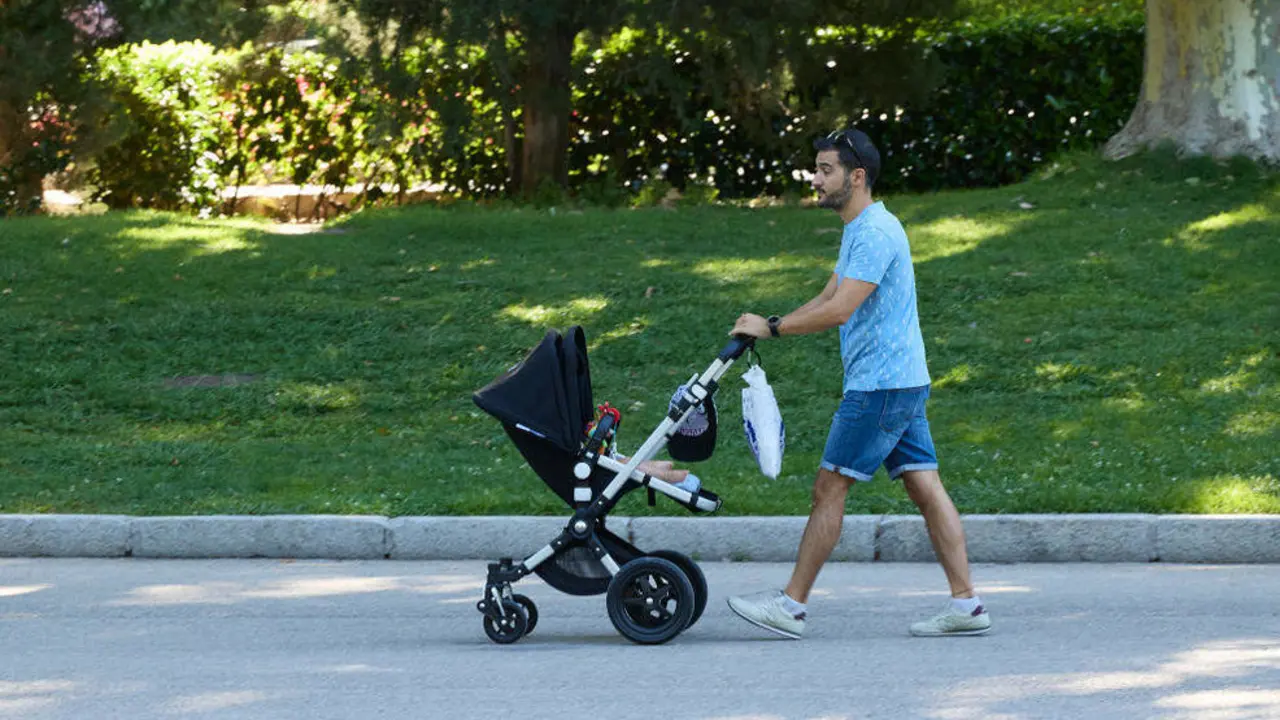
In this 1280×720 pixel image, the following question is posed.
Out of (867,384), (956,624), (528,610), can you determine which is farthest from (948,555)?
(528,610)

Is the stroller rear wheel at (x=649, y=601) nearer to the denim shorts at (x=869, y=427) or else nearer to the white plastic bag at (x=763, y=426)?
the white plastic bag at (x=763, y=426)

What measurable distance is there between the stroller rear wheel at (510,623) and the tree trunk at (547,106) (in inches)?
369

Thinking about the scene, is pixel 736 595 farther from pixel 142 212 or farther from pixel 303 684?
pixel 142 212

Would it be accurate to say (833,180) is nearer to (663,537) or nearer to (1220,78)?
(663,537)

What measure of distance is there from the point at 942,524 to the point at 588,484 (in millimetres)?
1307

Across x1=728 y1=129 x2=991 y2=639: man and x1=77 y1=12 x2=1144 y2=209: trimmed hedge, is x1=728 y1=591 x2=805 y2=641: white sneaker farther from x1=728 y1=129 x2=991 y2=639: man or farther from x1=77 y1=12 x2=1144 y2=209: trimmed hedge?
x1=77 y1=12 x2=1144 y2=209: trimmed hedge

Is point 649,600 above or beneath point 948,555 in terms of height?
beneath

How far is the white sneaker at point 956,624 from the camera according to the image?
21.7ft

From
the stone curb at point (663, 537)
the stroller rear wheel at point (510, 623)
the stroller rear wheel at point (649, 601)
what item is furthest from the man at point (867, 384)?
the stone curb at point (663, 537)

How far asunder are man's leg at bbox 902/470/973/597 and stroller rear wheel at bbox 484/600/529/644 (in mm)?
1498

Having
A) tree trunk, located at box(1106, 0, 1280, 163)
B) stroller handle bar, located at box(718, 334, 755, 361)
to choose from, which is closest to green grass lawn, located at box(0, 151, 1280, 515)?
tree trunk, located at box(1106, 0, 1280, 163)

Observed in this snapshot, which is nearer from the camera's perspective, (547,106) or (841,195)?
(841,195)

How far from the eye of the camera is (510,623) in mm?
6629

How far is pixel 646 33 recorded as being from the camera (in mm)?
16609
